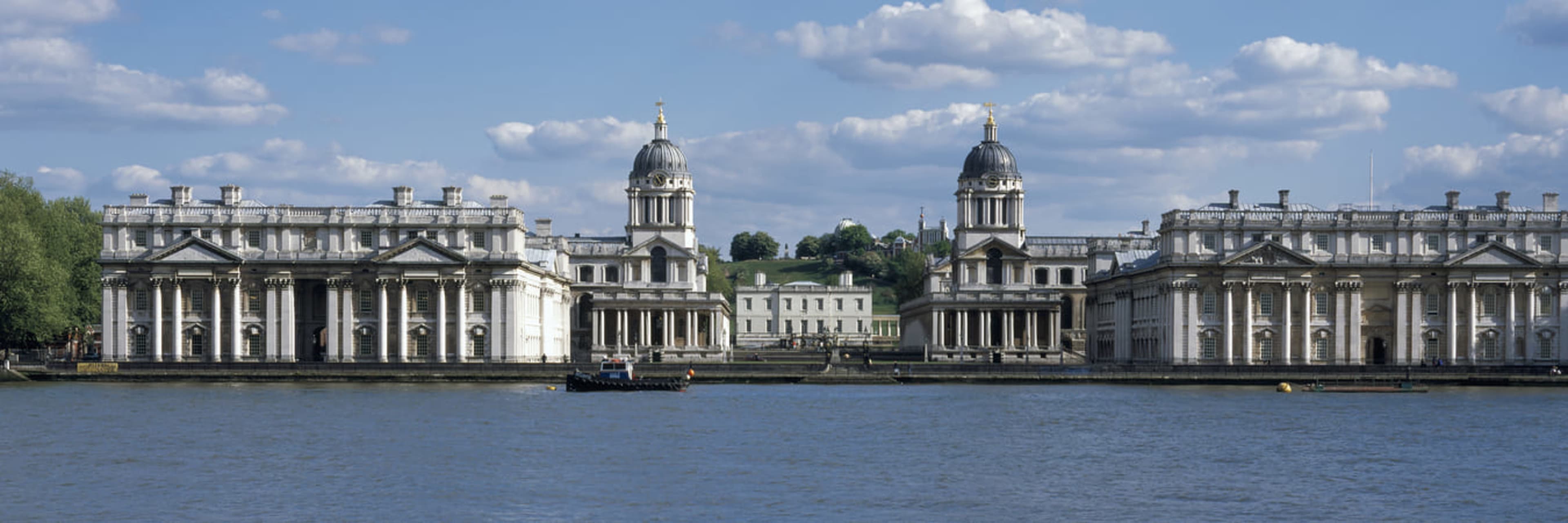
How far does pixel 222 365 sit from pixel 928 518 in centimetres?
6646

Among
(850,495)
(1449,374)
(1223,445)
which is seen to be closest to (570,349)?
(1449,374)

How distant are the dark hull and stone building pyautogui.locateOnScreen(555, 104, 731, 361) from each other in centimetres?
4029

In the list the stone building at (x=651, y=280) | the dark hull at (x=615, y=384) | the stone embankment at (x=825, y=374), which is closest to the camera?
the dark hull at (x=615, y=384)

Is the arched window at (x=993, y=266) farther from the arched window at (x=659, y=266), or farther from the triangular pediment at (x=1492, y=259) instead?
the triangular pediment at (x=1492, y=259)

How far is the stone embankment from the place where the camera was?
10125 centimetres

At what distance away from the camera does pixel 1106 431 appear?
6900 centimetres

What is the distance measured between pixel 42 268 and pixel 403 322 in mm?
20328

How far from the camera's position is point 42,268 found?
355 feet

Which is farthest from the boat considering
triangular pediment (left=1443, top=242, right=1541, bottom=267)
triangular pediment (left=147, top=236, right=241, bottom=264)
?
triangular pediment (left=1443, top=242, right=1541, bottom=267)

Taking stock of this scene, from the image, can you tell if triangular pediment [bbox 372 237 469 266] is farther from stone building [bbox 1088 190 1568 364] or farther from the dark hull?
stone building [bbox 1088 190 1568 364]

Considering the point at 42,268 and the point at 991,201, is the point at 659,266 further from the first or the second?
the point at 42,268

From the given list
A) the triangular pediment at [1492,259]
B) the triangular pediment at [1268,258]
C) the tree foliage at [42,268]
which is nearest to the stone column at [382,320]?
the tree foliage at [42,268]

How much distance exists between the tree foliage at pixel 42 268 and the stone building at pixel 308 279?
3488 millimetres

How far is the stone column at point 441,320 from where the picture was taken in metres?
111
